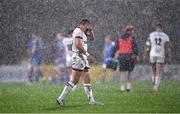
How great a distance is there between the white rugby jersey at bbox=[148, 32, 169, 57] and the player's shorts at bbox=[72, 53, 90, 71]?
544 centimetres

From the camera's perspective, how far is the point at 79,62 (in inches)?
778

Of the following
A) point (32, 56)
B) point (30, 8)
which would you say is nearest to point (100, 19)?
point (30, 8)

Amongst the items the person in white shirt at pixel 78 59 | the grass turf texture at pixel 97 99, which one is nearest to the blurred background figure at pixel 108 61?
the grass turf texture at pixel 97 99

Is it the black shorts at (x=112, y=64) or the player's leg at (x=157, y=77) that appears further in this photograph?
the black shorts at (x=112, y=64)

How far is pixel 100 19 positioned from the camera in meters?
39.8

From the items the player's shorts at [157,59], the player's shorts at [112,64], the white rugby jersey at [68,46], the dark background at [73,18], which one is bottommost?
the player's shorts at [112,64]

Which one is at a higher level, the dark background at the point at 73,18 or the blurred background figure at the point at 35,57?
the dark background at the point at 73,18

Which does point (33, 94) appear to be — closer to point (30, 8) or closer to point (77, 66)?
point (77, 66)

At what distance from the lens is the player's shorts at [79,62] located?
1973cm

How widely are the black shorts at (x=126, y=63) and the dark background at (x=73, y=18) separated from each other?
13.3 metres

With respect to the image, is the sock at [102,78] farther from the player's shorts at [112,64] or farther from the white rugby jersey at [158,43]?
the white rugby jersey at [158,43]

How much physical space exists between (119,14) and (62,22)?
2652mm

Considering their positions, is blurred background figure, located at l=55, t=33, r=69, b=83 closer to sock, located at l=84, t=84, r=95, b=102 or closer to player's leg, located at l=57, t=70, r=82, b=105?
sock, located at l=84, t=84, r=95, b=102

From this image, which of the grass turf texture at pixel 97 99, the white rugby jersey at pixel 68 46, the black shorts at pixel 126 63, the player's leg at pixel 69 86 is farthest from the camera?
the white rugby jersey at pixel 68 46
